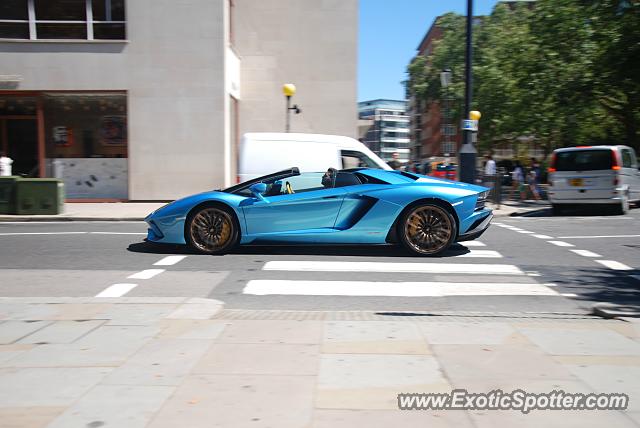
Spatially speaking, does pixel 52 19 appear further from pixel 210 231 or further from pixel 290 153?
pixel 210 231

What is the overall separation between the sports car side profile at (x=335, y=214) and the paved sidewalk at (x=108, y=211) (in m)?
6.38

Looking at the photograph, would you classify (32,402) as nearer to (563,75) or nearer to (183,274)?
(183,274)

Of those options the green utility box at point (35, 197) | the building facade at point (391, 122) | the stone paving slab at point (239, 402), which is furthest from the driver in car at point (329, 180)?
the building facade at point (391, 122)

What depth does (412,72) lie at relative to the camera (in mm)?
50062

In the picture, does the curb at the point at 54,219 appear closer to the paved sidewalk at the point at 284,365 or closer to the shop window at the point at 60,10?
the shop window at the point at 60,10

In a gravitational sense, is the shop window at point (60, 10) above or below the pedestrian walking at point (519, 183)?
above

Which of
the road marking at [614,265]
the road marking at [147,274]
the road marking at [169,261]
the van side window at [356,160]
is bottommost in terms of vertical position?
the road marking at [147,274]

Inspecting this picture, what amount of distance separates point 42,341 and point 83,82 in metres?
16.6

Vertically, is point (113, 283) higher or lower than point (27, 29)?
lower

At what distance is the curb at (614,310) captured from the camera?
5.53 meters

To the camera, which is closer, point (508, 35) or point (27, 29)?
point (27, 29)

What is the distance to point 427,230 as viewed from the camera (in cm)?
883

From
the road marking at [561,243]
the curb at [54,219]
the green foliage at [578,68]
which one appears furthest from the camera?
the green foliage at [578,68]

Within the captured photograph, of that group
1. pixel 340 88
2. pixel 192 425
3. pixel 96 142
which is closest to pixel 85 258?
pixel 192 425
